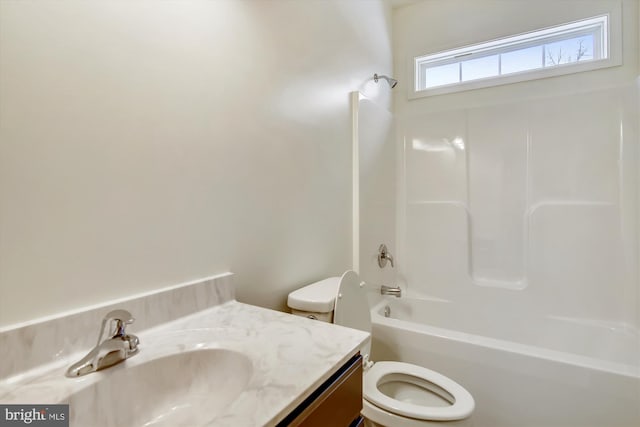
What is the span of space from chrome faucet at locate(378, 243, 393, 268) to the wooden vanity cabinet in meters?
1.54

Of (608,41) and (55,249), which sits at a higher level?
(608,41)

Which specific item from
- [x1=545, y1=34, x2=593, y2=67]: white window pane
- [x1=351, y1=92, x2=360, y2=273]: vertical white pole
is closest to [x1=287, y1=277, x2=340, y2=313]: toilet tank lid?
[x1=351, y1=92, x2=360, y2=273]: vertical white pole

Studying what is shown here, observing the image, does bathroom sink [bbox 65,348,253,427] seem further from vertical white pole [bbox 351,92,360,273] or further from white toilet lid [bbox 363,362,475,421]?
vertical white pole [bbox 351,92,360,273]

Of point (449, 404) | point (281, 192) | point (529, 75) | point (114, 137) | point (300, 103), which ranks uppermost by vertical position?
point (529, 75)

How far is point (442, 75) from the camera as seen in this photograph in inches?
104

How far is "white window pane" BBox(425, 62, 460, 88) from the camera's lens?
257cm

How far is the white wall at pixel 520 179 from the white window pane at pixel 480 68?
0.14 metres

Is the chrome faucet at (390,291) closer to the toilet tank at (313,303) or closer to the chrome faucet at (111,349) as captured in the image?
the toilet tank at (313,303)

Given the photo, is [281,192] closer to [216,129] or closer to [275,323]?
[216,129]

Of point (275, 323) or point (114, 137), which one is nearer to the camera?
point (114, 137)

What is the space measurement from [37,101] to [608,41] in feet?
9.81

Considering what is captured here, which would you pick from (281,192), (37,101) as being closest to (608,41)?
(281,192)

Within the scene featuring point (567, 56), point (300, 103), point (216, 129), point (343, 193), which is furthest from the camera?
point (567, 56)

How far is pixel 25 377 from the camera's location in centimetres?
66
